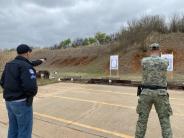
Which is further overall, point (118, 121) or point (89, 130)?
point (118, 121)

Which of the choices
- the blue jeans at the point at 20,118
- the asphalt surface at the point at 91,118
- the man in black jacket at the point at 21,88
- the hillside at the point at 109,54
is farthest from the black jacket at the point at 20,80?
the hillside at the point at 109,54

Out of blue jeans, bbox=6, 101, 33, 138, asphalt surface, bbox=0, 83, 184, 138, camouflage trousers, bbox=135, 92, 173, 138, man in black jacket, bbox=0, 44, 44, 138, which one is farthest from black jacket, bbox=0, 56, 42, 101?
asphalt surface, bbox=0, 83, 184, 138

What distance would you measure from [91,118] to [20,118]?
473 cm

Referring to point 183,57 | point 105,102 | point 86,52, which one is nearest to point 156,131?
point 105,102

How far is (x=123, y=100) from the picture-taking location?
49.8ft

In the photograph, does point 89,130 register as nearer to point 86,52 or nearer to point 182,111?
point 182,111

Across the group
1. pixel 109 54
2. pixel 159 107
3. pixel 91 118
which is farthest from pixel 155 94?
pixel 109 54

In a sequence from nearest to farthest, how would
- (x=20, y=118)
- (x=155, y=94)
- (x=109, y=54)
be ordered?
(x=20, y=118)
(x=155, y=94)
(x=109, y=54)

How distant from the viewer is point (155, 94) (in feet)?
23.7

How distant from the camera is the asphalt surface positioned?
367 inches

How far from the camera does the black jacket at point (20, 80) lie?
6633mm

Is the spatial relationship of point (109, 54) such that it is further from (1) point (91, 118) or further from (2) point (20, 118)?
(2) point (20, 118)

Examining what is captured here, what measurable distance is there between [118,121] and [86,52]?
130ft

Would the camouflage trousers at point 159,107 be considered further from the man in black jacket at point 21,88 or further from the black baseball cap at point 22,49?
the black baseball cap at point 22,49
